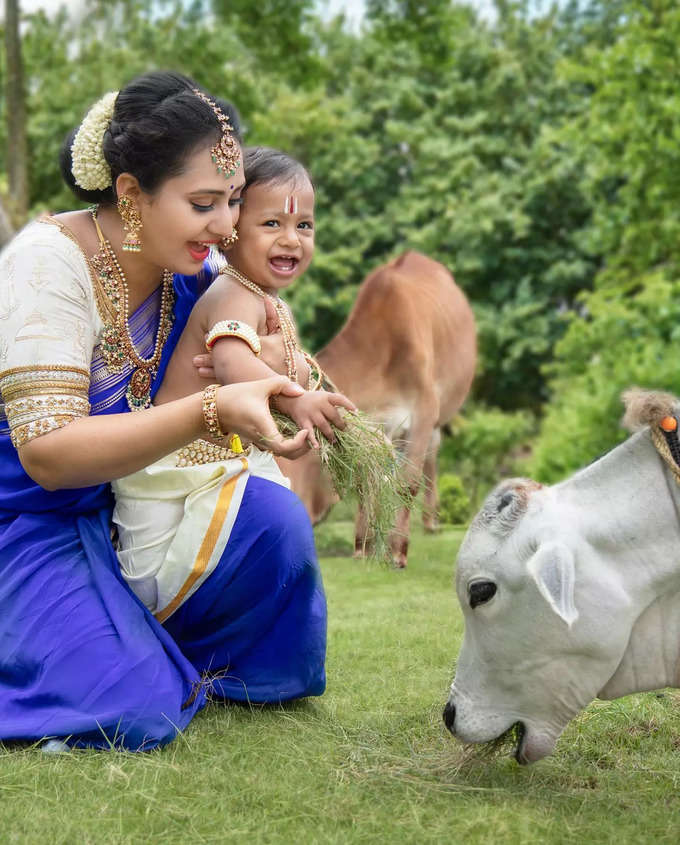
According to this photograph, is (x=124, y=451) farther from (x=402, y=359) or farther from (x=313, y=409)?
(x=402, y=359)

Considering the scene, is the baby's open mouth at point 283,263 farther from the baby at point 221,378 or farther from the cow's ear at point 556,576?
the cow's ear at point 556,576

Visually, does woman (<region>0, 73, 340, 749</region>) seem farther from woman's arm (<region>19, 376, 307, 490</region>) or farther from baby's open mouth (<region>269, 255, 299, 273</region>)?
baby's open mouth (<region>269, 255, 299, 273</region>)

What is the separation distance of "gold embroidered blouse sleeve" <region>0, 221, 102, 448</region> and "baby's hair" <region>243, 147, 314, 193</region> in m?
0.62

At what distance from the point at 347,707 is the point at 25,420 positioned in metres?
1.35

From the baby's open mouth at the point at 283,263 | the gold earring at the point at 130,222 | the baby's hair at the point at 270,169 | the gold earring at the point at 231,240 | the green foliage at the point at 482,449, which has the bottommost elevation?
the green foliage at the point at 482,449

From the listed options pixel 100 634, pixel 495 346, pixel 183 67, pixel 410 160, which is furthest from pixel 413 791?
pixel 410 160

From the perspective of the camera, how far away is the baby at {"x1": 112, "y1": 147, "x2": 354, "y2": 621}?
3.17 m

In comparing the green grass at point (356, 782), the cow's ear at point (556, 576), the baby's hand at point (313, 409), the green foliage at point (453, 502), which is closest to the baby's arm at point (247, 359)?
the baby's hand at point (313, 409)

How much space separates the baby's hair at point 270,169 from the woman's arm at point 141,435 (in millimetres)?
819

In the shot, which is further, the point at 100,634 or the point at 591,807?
the point at 100,634

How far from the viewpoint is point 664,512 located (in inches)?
102

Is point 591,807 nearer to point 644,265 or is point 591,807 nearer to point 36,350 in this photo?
point 36,350

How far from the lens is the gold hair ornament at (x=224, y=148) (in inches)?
120

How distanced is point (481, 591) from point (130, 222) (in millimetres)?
1450
